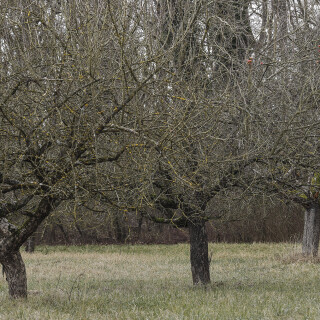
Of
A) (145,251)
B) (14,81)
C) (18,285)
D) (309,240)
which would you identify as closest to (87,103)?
(14,81)

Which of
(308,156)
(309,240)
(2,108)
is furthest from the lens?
(309,240)

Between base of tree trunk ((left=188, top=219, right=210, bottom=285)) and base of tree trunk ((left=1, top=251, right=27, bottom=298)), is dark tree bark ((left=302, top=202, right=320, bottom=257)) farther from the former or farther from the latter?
base of tree trunk ((left=1, top=251, right=27, bottom=298))

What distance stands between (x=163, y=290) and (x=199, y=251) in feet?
3.39

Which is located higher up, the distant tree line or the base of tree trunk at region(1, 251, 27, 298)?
the distant tree line

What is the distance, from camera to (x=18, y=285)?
7.13 meters

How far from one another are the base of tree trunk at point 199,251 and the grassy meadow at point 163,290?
1.21ft

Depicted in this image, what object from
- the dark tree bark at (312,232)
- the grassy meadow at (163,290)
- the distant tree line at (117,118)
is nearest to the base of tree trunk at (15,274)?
the distant tree line at (117,118)

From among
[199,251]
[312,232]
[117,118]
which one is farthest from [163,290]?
[312,232]

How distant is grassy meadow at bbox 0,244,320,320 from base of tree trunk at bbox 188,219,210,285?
368 millimetres

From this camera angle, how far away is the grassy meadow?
6066 millimetres

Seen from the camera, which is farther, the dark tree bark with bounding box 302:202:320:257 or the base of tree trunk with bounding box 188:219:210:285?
the dark tree bark with bounding box 302:202:320:257

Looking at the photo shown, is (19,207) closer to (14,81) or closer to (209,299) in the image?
(14,81)

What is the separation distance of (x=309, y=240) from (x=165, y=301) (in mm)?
7818

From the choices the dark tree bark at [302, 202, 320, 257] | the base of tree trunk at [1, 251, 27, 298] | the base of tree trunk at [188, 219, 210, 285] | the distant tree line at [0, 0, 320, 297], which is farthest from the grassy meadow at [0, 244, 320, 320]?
the distant tree line at [0, 0, 320, 297]
